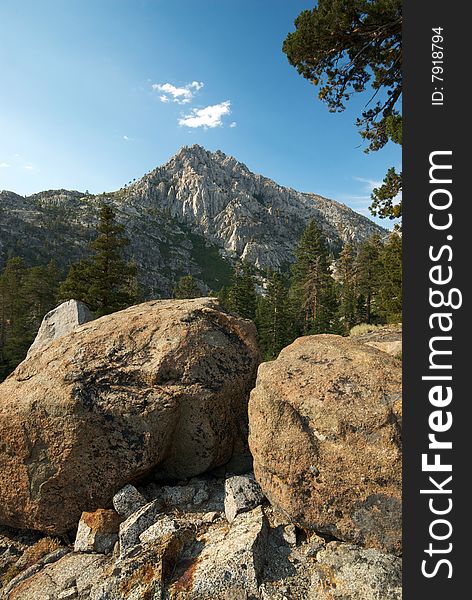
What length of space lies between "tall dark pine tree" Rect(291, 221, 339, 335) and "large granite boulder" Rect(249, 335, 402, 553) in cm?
4721

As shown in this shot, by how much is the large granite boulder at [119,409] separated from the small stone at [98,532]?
495mm

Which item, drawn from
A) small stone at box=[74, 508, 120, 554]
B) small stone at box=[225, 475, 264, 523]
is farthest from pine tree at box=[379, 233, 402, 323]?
small stone at box=[74, 508, 120, 554]

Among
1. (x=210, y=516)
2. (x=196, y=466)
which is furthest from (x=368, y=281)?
(x=210, y=516)

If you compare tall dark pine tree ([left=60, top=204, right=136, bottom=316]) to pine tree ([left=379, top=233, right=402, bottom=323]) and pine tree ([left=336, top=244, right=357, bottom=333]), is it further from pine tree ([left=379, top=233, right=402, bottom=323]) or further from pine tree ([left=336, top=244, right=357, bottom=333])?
pine tree ([left=336, top=244, right=357, bottom=333])

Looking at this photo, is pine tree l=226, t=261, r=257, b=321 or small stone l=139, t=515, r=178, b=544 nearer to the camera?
small stone l=139, t=515, r=178, b=544

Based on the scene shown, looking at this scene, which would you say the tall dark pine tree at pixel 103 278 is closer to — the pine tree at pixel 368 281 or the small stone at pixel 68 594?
the small stone at pixel 68 594

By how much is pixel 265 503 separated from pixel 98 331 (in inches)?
229

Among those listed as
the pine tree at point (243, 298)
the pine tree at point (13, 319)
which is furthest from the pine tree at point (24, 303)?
the pine tree at point (243, 298)

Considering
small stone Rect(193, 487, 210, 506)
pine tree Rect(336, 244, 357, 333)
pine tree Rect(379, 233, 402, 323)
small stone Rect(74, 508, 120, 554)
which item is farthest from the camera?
pine tree Rect(336, 244, 357, 333)

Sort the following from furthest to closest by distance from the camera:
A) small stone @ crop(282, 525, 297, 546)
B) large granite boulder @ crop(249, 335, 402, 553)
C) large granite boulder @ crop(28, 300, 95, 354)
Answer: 1. large granite boulder @ crop(28, 300, 95, 354)
2. small stone @ crop(282, 525, 297, 546)
3. large granite boulder @ crop(249, 335, 402, 553)

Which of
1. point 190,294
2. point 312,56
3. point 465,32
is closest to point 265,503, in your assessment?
point 465,32

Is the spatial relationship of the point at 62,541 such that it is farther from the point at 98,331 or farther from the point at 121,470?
the point at 98,331

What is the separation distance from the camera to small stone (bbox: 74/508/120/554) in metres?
5.70

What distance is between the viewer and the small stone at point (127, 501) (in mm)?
6238
